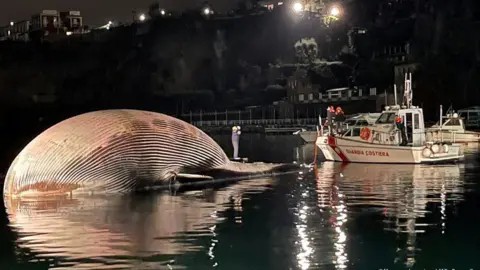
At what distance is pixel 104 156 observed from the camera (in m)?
18.5

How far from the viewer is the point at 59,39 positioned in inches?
7677

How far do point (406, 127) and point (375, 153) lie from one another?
2.00 meters

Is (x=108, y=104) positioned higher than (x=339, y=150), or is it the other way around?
(x=108, y=104)

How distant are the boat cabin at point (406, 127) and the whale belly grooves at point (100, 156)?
1335 cm

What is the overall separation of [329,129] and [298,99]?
8910cm

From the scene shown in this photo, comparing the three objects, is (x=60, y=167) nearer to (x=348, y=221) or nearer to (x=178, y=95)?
(x=348, y=221)

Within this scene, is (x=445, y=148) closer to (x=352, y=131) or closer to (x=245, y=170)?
(x=352, y=131)

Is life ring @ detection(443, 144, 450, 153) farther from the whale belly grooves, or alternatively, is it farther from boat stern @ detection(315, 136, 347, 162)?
the whale belly grooves

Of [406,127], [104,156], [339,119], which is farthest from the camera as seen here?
[339,119]

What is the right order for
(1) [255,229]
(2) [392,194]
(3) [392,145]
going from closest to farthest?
(1) [255,229] → (2) [392,194] → (3) [392,145]

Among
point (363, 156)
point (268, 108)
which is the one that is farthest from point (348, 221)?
point (268, 108)

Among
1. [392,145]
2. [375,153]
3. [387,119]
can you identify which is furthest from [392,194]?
[387,119]

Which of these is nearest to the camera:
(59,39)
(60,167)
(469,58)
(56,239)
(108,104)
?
(56,239)

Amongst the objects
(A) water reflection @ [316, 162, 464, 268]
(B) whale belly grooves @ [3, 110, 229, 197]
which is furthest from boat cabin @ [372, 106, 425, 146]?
(B) whale belly grooves @ [3, 110, 229, 197]
